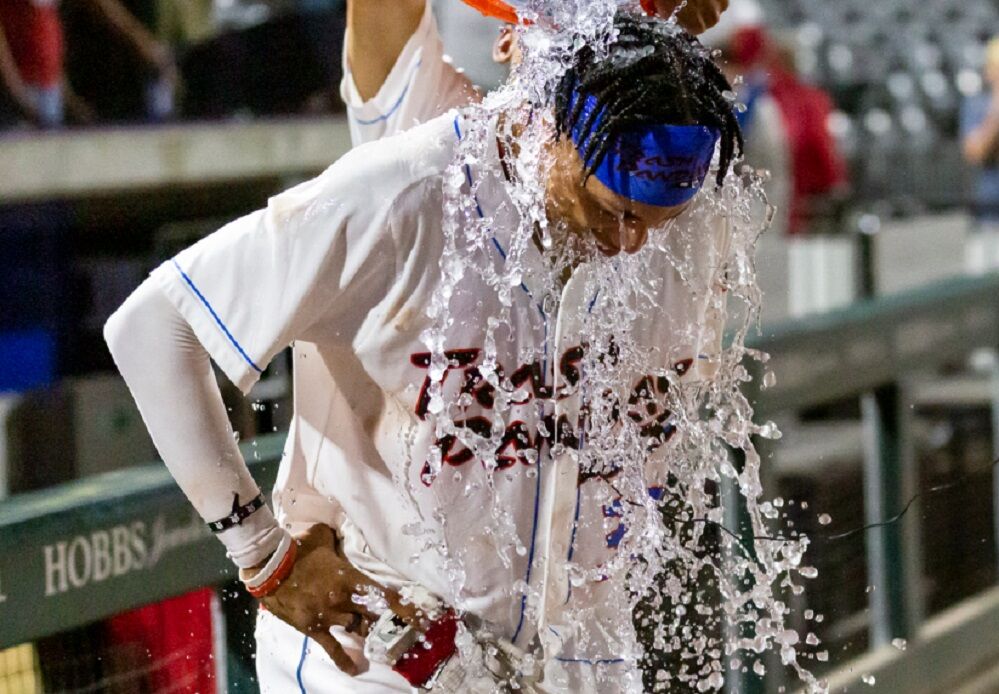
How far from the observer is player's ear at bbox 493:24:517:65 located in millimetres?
2213

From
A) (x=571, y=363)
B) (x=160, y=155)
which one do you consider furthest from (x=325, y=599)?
(x=160, y=155)

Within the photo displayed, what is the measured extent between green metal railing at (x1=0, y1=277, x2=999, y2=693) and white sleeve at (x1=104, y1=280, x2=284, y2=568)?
444 mm

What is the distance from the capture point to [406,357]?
6.43 ft

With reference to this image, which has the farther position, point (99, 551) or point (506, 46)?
point (99, 551)

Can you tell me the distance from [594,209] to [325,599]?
0.64 m

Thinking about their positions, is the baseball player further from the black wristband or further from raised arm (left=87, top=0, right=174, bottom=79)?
raised arm (left=87, top=0, right=174, bottom=79)

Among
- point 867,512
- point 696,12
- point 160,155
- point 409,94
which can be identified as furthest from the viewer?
point 160,155

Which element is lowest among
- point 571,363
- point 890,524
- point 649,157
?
point 890,524

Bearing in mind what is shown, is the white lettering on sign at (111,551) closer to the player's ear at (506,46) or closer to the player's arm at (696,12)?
the player's ear at (506,46)

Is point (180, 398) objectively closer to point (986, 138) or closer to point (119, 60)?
point (119, 60)

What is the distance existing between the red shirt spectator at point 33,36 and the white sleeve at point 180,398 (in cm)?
415

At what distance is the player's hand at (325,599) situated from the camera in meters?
1.98

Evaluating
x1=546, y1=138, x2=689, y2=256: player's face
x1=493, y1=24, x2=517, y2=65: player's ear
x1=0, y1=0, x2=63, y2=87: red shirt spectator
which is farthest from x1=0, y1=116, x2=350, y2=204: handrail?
x1=546, y1=138, x2=689, y2=256: player's face

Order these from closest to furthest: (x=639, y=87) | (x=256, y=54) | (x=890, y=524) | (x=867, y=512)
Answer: (x=639, y=87) < (x=890, y=524) < (x=867, y=512) < (x=256, y=54)
